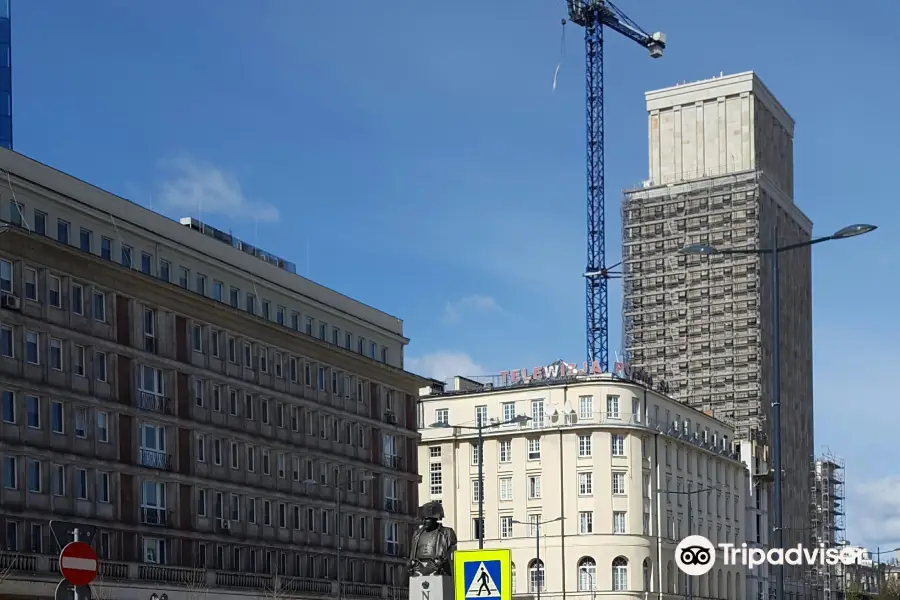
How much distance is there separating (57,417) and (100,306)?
6301 millimetres

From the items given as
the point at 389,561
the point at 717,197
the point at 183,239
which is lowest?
the point at 389,561

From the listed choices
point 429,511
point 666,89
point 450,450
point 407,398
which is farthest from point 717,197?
point 429,511

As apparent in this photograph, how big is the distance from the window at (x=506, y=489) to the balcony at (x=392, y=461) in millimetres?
28007

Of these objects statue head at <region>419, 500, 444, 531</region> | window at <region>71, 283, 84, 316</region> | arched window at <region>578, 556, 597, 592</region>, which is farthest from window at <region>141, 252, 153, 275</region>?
arched window at <region>578, 556, 597, 592</region>

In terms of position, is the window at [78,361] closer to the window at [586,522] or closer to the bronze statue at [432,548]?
the bronze statue at [432,548]

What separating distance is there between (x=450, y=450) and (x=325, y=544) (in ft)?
137

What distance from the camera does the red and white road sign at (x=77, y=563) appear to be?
46.2 feet

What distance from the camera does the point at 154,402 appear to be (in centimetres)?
7900

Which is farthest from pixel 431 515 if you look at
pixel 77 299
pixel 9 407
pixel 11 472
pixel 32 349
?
pixel 77 299

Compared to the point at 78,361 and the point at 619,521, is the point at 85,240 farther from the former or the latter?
the point at 619,521

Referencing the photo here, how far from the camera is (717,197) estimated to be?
177 m

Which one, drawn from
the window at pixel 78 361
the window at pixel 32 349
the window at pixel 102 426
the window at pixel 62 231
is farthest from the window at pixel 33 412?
the window at pixel 62 231

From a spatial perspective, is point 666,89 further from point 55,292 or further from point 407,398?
point 55,292

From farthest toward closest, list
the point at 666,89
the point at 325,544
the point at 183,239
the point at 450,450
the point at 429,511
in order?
the point at 666,89 → the point at 450,450 → the point at 325,544 → the point at 183,239 → the point at 429,511
